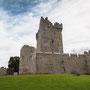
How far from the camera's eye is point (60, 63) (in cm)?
3594

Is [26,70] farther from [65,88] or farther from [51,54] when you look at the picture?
[65,88]

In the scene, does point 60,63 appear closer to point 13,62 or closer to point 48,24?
point 48,24

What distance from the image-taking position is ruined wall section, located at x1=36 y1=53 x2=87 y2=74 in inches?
1353

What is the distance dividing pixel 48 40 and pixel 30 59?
1800 cm

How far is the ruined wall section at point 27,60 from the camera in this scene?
3066cm

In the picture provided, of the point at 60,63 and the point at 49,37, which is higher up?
the point at 49,37

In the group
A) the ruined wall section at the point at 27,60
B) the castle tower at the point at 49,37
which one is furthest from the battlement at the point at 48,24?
the ruined wall section at the point at 27,60

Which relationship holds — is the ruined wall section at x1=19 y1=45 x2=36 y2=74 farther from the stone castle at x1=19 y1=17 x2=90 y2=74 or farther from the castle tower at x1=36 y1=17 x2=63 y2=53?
the castle tower at x1=36 y1=17 x2=63 y2=53

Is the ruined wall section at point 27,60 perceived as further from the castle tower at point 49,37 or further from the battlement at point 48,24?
the battlement at point 48,24

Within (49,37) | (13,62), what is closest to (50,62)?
(49,37)

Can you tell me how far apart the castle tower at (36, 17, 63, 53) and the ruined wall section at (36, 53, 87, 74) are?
10.8 m

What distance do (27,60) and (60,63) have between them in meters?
9.06

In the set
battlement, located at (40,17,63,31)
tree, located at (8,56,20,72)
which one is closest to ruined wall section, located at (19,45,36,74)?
battlement, located at (40,17,63,31)

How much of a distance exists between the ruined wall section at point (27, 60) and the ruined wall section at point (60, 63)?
8.37ft
